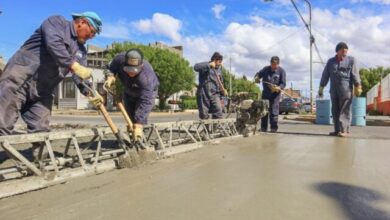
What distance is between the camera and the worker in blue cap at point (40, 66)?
4.84 meters

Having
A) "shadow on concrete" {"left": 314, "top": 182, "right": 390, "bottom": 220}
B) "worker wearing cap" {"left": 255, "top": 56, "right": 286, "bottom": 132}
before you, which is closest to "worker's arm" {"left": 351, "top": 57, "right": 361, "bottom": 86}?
"worker wearing cap" {"left": 255, "top": 56, "right": 286, "bottom": 132}

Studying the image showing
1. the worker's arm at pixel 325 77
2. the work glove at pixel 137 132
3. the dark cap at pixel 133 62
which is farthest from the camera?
the worker's arm at pixel 325 77

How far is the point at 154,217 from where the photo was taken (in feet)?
11.6

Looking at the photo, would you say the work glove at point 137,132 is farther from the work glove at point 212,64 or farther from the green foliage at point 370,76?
the green foliage at point 370,76

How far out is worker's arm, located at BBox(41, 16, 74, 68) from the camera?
15.8 ft

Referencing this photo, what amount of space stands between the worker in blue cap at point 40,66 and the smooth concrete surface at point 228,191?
1.09 metres

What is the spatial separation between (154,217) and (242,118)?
6944 mm

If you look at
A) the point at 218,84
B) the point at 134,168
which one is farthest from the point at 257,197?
the point at 218,84

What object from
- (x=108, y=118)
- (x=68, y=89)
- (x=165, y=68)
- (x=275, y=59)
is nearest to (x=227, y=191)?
(x=108, y=118)

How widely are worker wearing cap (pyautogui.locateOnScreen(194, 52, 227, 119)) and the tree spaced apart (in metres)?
34.3

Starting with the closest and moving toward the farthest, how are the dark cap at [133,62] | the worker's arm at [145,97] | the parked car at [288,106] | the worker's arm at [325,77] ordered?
the dark cap at [133,62], the worker's arm at [145,97], the worker's arm at [325,77], the parked car at [288,106]

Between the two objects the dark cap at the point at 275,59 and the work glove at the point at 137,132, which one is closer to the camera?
the work glove at the point at 137,132

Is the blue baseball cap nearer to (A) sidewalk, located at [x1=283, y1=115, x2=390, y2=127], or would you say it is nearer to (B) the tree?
(A) sidewalk, located at [x1=283, y1=115, x2=390, y2=127]

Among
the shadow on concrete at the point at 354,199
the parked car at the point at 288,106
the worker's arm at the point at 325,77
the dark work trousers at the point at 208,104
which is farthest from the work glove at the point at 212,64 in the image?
the parked car at the point at 288,106
